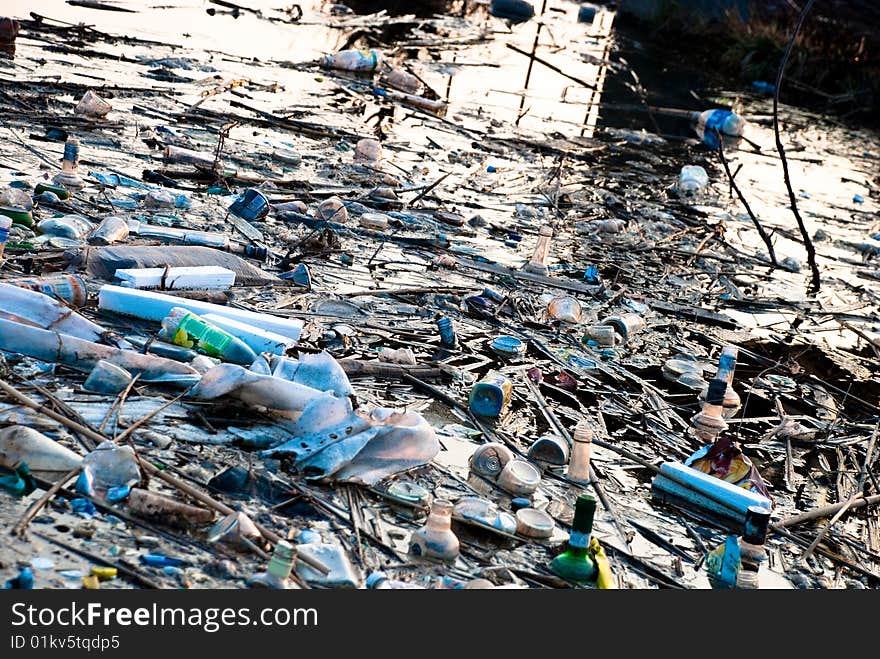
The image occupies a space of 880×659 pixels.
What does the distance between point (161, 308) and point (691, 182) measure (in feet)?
18.7

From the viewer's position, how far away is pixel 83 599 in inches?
99.0

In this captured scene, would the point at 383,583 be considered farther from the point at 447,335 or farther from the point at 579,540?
the point at 447,335

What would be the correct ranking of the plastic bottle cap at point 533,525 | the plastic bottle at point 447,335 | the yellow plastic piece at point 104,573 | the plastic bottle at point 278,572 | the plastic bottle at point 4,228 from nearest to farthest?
the yellow plastic piece at point 104,573
the plastic bottle at point 278,572
the plastic bottle cap at point 533,525
the plastic bottle at point 4,228
the plastic bottle at point 447,335

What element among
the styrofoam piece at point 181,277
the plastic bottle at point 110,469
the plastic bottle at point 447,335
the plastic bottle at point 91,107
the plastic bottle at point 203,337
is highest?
the plastic bottle at point 110,469

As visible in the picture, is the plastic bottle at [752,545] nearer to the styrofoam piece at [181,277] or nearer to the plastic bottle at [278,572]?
the plastic bottle at [278,572]

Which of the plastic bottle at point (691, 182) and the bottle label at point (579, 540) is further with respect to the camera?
the plastic bottle at point (691, 182)

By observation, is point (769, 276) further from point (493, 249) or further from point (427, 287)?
point (427, 287)

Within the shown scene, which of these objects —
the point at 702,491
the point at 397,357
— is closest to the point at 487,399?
the point at 397,357

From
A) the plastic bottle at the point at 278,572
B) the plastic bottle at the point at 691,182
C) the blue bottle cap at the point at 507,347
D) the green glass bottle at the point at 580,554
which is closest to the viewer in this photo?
the plastic bottle at the point at 278,572

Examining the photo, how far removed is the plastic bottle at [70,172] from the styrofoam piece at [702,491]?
3.35 metres

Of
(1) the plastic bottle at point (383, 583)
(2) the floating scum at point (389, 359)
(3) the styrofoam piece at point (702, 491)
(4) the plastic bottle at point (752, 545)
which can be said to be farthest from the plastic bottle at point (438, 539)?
(3) the styrofoam piece at point (702, 491)

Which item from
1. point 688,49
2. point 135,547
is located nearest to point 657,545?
point 135,547

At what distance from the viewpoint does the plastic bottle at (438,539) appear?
310 cm

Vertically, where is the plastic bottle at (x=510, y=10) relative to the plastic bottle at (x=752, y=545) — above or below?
below
